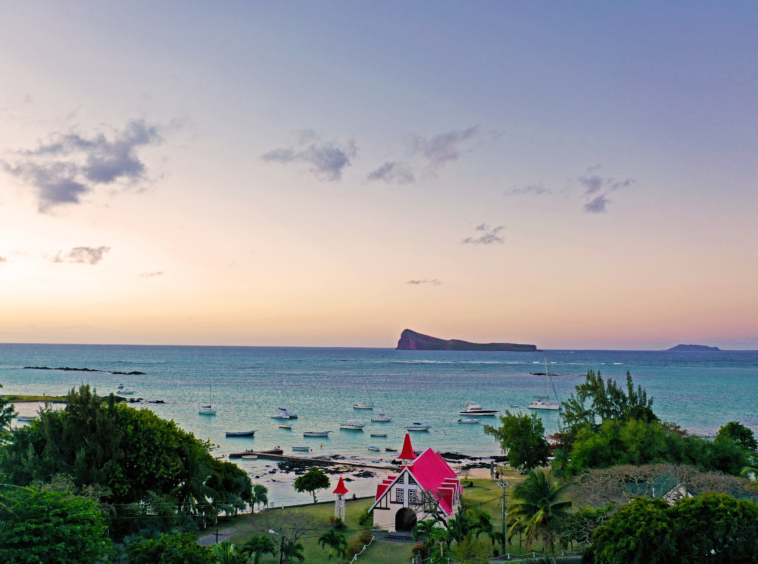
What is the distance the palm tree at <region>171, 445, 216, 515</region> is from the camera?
136ft

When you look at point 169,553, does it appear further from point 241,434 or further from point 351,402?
point 351,402

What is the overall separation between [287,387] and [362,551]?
130743mm

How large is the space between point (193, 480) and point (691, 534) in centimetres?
3357

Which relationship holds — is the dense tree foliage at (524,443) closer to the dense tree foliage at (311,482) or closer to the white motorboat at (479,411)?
the dense tree foliage at (311,482)

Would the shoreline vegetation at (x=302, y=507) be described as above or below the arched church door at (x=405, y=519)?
above

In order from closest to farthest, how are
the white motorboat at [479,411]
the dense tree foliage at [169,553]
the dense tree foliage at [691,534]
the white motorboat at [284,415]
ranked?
the dense tree foliage at [691,534] < the dense tree foliage at [169,553] < the white motorboat at [284,415] < the white motorboat at [479,411]

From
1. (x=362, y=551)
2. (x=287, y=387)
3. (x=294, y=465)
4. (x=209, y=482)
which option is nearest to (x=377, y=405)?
(x=287, y=387)

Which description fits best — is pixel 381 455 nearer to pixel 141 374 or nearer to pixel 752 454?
pixel 752 454

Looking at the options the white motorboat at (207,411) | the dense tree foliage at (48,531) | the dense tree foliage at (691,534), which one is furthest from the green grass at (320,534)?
the white motorboat at (207,411)

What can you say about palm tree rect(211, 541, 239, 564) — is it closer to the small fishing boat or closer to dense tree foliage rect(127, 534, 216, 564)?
dense tree foliage rect(127, 534, 216, 564)

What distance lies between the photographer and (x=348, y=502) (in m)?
51.1

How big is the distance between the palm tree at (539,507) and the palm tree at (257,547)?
49.9ft

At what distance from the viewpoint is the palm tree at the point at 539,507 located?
32.4 metres

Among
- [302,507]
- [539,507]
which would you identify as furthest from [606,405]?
[302,507]
